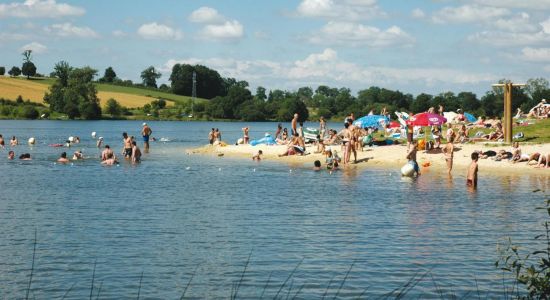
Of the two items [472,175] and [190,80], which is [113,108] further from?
[472,175]

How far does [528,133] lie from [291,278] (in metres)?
32.5

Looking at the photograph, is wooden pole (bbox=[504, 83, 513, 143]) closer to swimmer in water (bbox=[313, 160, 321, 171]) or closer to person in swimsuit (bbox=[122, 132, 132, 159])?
swimmer in water (bbox=[313, 160, 321, 171])

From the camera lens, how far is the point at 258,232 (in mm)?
21000

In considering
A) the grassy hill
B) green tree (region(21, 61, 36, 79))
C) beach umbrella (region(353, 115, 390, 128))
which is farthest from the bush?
beach umbrella (region(353, 115, 390, 128))

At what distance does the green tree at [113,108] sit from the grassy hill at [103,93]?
164 inches

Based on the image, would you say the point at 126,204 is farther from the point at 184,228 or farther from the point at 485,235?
the point at 485,235

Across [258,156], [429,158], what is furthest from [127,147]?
[429,158]

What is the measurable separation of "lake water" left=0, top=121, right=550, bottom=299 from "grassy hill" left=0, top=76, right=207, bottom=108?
12222 centimetres

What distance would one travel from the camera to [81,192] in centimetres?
3052

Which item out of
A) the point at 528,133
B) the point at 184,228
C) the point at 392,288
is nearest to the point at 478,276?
the point at 392,288

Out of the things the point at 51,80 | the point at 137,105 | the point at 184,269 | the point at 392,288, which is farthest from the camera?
the point at 51,80

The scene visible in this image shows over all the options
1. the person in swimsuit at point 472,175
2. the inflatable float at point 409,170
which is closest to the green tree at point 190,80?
the inflatable float at point 409,170

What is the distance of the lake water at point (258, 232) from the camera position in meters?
15.3

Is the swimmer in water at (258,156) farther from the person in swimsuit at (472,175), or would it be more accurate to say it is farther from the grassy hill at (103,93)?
the grassy hill at (103,93)
